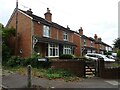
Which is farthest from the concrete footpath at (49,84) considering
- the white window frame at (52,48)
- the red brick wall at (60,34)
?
the red brick wall at (60,34)

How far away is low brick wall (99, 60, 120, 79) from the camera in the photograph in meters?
19.9

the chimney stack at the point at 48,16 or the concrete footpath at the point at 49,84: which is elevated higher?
the chimney stack at the point at 48,16

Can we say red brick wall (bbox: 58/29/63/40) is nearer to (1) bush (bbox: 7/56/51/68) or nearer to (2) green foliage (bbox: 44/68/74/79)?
(1) bush (bbox: 7/56/51/68)

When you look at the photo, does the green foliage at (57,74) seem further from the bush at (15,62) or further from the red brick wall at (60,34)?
the red brick wall at (60,34)

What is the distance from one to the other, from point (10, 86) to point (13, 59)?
39.4 feet

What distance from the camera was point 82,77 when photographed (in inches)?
771

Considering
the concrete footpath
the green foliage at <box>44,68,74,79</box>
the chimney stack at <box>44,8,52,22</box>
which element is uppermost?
the chimney stack at <box>44,8,52,22</box>

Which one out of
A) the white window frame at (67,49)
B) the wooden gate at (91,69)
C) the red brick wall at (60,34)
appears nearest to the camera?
the wooden gate at (91,69)

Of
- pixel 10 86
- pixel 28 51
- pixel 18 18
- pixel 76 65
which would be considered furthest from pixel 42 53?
pixel 10 86

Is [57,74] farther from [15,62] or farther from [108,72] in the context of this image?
[15,62]

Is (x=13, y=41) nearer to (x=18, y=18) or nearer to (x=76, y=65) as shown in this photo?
(x=18, y=18)

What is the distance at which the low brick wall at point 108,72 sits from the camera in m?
19.9

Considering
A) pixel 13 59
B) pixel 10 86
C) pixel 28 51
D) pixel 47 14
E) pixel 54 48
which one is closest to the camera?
pixel 10 86

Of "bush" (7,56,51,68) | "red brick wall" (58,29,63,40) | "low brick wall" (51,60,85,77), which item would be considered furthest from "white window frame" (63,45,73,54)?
"low brick wall" (51,60,85,77)
